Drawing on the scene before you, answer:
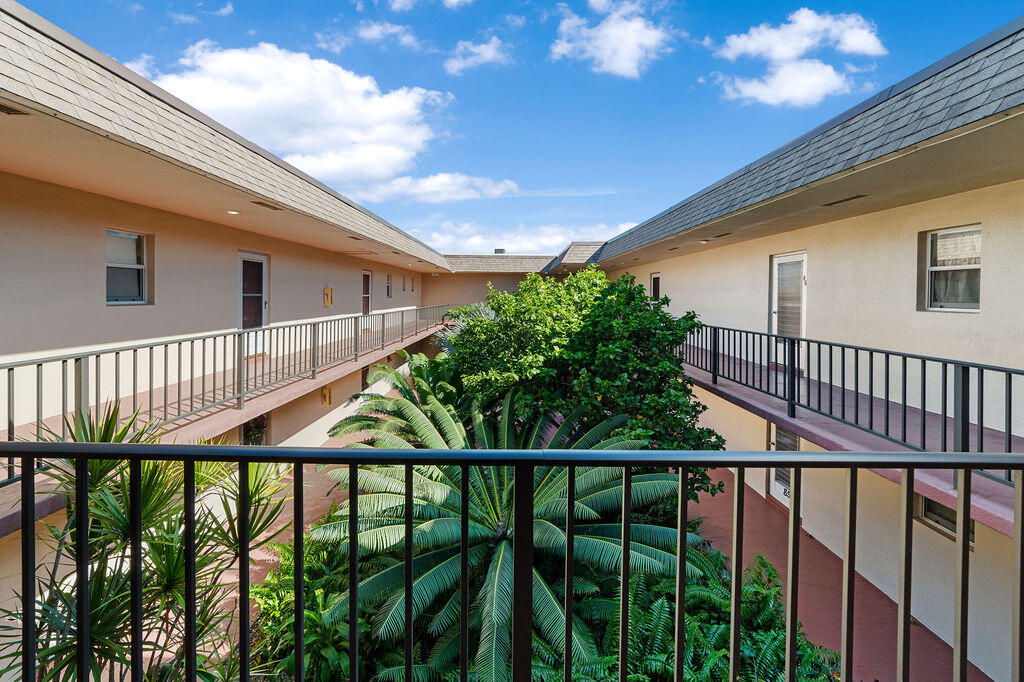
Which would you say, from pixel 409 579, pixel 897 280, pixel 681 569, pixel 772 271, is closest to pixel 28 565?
pixel 409 579

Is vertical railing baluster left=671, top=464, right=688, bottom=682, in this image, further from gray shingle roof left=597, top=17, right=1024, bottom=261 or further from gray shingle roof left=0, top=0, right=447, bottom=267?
gray shingle roof left=0, top=0, right=447, bottom=267

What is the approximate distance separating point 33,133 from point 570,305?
6.00 m

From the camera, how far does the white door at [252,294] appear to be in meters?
9.58

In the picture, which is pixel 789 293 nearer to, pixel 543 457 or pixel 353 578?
pixel 543 457

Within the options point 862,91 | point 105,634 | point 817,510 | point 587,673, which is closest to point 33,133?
point 105,634

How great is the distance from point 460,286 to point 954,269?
78.0ft

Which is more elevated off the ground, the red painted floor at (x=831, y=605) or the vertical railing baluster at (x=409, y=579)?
the vertical railing baluster at (x=409, y=579)

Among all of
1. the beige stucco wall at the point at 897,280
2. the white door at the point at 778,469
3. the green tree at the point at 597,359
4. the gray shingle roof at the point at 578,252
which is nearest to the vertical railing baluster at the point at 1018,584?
the green tree at the point at 597,359

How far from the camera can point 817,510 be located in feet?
27.1

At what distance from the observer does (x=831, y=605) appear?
→ 6238 millimetres

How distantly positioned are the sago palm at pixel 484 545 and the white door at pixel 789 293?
4397mm

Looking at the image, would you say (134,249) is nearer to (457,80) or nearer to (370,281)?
(370,281)

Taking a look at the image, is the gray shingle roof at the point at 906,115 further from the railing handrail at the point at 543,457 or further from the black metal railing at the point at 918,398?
the railing handrail at the point at 543,457

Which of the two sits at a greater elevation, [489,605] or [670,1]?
[670,1]
